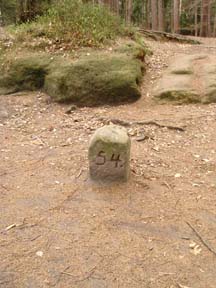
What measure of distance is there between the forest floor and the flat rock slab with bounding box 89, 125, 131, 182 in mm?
128

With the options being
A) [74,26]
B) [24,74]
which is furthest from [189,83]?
[24,74]

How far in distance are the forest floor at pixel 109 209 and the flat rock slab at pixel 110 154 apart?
0.13 meters

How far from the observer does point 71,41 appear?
739 cm

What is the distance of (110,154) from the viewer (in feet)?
12.5

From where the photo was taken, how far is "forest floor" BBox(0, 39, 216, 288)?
2812 mm

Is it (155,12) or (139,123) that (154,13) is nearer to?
(155,12)

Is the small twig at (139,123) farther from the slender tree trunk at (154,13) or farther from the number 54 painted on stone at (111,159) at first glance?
the slender tree trunk at (154,13)

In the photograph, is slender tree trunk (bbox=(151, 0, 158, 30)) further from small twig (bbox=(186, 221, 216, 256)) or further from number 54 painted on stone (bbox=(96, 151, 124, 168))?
small twig (bbox=(186, 221, 216, 256))

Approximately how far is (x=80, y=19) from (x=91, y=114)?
2.66m

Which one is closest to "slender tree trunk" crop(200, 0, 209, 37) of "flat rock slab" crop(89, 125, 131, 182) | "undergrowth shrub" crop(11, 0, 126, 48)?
"undergrowth shrub" crop(11, 0, 126, 48)

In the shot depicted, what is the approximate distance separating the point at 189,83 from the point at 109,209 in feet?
12.4

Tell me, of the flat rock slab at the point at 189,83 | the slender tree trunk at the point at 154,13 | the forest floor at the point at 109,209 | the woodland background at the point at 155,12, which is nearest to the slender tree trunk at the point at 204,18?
the woodland background at the point at 155,12

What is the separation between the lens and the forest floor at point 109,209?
9.23 ft

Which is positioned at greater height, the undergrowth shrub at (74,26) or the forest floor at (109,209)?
the undergrowth shrub at (74,26)
